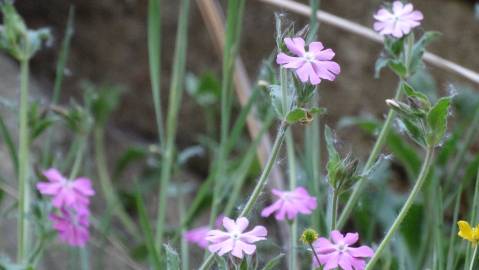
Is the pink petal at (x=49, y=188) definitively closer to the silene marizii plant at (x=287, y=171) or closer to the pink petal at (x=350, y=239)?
the silene marizii plant at (x=287, y=171)

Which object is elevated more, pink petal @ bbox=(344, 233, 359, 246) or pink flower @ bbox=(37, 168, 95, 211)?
pink petal @ bbox=(344, 233, 359, 246)

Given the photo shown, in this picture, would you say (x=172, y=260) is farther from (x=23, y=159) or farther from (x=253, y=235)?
(x=23, y=159)

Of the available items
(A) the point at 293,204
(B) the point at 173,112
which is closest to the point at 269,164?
(A) the point at 293,204

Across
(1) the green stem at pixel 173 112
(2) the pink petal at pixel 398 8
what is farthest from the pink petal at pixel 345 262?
(1) the green stem at pixel 173 112

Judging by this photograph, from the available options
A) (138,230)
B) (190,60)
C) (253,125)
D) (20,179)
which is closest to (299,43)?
(20,179)

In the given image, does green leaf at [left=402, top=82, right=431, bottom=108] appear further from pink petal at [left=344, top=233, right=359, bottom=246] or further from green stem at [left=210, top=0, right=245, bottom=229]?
green stem at [left=210, top=0, right=245, bottom=229]

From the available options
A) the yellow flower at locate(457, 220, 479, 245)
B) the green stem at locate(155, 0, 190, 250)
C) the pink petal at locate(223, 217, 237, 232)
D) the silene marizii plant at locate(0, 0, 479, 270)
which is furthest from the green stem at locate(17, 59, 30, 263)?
the yellow flower at locate(457, 220, 479, 245)
